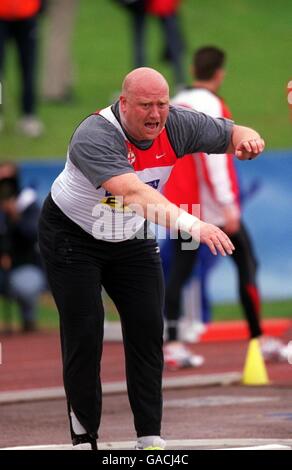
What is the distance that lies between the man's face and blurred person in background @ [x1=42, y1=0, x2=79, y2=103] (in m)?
11.1

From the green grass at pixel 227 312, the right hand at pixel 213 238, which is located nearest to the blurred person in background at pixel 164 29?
the green grass at pixel 227 312

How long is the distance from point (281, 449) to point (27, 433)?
182cm

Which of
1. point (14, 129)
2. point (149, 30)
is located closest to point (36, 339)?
point (14, 129)

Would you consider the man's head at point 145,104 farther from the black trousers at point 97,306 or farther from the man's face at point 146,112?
the black trousers at point 97,306

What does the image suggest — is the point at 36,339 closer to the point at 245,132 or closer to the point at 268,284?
the point at 268,284

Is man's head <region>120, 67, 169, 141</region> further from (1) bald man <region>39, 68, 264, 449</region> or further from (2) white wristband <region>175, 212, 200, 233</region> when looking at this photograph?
(2) white wristband <region>175, 212, 200, 233</region>

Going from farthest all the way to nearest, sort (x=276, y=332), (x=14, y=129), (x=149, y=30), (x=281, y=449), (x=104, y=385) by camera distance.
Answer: (x=149, y=30)
(x=14, y=129)
(x=276, y=332)
(x=104, y=385)
(x=281, y=449)

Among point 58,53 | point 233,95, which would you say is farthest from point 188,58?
point 58,53

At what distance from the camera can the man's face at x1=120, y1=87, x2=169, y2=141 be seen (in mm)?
6816

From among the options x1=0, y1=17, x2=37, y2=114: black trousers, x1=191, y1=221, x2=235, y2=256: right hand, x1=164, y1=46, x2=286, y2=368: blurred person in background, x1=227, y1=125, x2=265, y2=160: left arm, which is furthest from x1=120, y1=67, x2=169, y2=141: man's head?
x1=0, y1=17, x2=37, y2=114: black trousers

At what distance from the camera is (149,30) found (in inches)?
792

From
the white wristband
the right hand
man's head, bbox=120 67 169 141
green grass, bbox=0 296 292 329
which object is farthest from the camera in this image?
green grass, bbox=0 296 292 329

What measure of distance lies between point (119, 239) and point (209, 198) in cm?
381

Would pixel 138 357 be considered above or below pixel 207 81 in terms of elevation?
below
